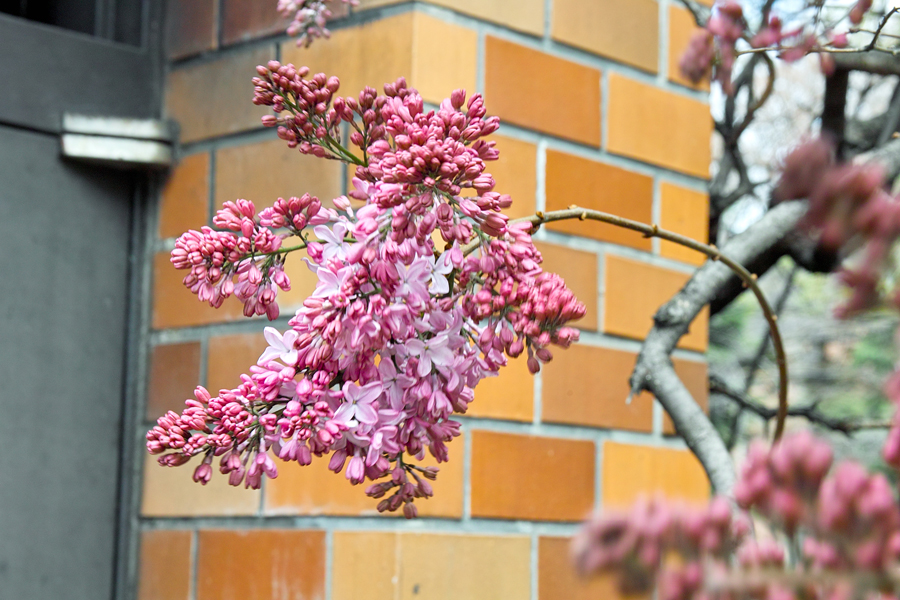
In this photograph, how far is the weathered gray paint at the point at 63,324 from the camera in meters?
1.21

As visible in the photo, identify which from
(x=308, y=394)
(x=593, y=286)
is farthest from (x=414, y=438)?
(x=593, y=286)

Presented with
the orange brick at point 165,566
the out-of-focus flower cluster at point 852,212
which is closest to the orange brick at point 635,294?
the orange brick at point 165,566

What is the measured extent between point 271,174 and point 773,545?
3.17 feet

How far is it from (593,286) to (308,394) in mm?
723

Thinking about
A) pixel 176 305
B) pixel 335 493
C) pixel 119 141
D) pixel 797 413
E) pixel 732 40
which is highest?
pixel 119 141

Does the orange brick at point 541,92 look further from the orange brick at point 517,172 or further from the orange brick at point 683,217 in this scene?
the orange brick at point 683,217

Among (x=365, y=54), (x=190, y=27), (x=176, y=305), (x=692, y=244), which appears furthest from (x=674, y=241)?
(x=190, y=27)

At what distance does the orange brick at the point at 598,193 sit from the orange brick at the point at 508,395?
0.62 feet

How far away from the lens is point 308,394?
2.00 ft

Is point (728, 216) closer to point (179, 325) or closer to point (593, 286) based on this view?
point (593, 286)

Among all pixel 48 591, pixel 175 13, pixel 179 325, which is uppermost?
pixel 175 13

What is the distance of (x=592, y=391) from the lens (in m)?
1.27

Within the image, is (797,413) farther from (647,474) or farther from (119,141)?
(119,141)

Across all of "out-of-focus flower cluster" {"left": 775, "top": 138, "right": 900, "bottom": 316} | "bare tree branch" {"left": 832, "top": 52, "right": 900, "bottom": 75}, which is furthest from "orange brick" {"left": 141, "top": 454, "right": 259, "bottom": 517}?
"out-of-focus flower cluster" {"left": 775, "top": 138, "right": 900, "bottom": 316}
